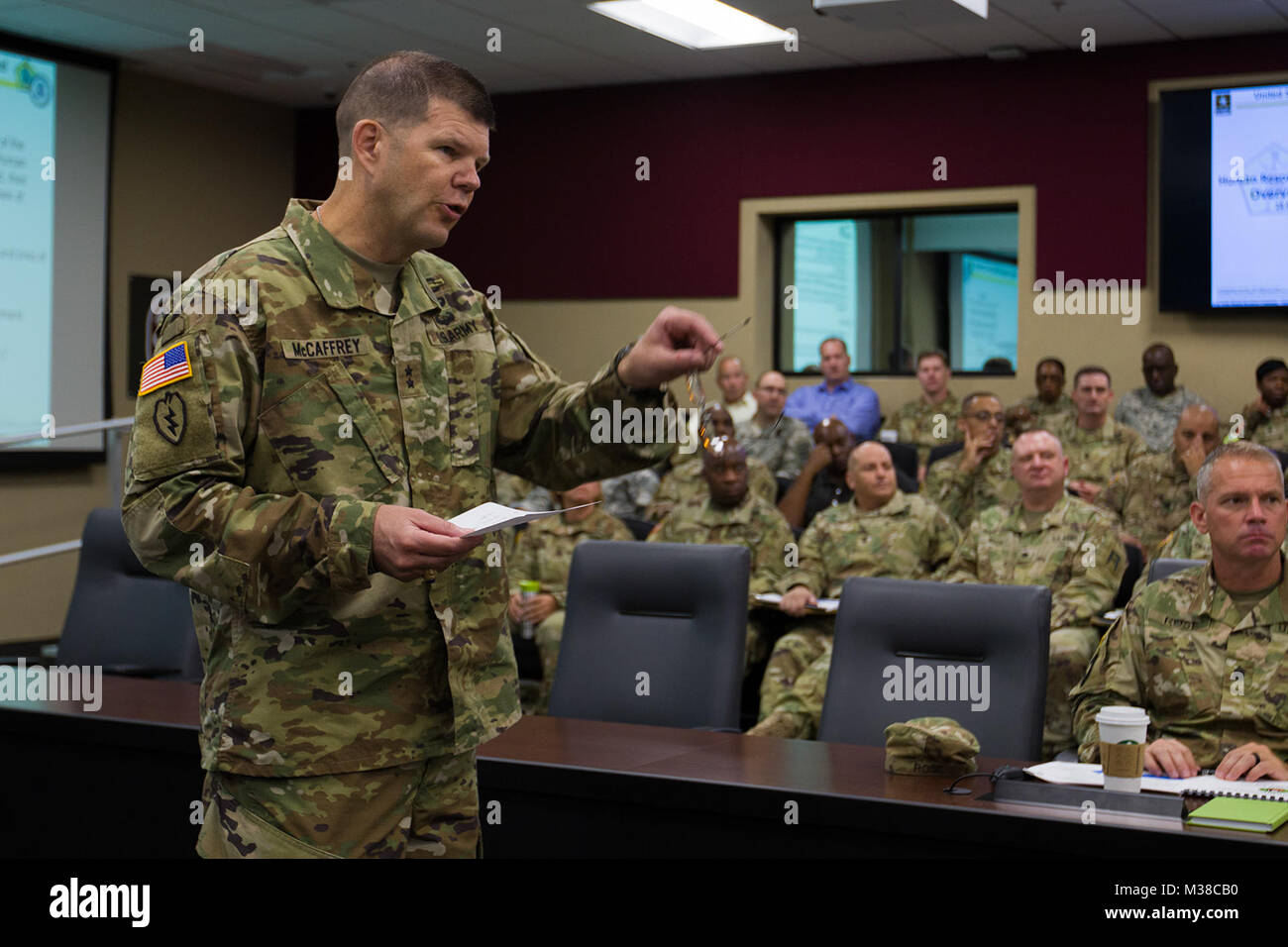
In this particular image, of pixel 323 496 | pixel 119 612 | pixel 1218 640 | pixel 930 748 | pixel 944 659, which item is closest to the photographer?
pixel 323 496

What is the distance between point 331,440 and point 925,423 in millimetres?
6314

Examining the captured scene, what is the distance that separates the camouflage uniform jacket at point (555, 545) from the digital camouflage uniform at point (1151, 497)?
213 centimetres

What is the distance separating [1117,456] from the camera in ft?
20.6

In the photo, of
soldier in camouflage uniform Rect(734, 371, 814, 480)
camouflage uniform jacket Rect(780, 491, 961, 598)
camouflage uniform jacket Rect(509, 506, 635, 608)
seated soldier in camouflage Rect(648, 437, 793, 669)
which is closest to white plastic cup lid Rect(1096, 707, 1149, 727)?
camouflage uniform jacket Rect(780, 491, 961, 598)

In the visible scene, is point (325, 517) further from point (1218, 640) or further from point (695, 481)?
point (695, 481)

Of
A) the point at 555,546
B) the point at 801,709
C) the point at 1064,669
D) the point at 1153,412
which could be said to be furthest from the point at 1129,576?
the point at 1153,412

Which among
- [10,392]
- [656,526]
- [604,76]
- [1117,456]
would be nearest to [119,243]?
[10,392]

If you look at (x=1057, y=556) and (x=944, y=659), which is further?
(x=1057, y=556)

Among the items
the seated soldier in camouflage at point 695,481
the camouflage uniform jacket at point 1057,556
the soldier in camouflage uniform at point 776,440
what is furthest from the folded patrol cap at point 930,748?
the soldier in camouflage uniform at point 776,440

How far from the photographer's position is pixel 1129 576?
437 cm

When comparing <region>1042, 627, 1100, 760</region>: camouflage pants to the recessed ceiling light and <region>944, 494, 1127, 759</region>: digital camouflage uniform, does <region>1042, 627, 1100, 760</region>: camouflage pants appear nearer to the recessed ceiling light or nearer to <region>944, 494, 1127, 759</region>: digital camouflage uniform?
<region>944, 494, 1127, 759</region>: digital camouflage uniform

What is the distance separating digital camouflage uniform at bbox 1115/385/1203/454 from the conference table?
5086mm

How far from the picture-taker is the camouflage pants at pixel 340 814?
141 cm

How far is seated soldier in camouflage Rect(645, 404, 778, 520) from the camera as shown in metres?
5.83
